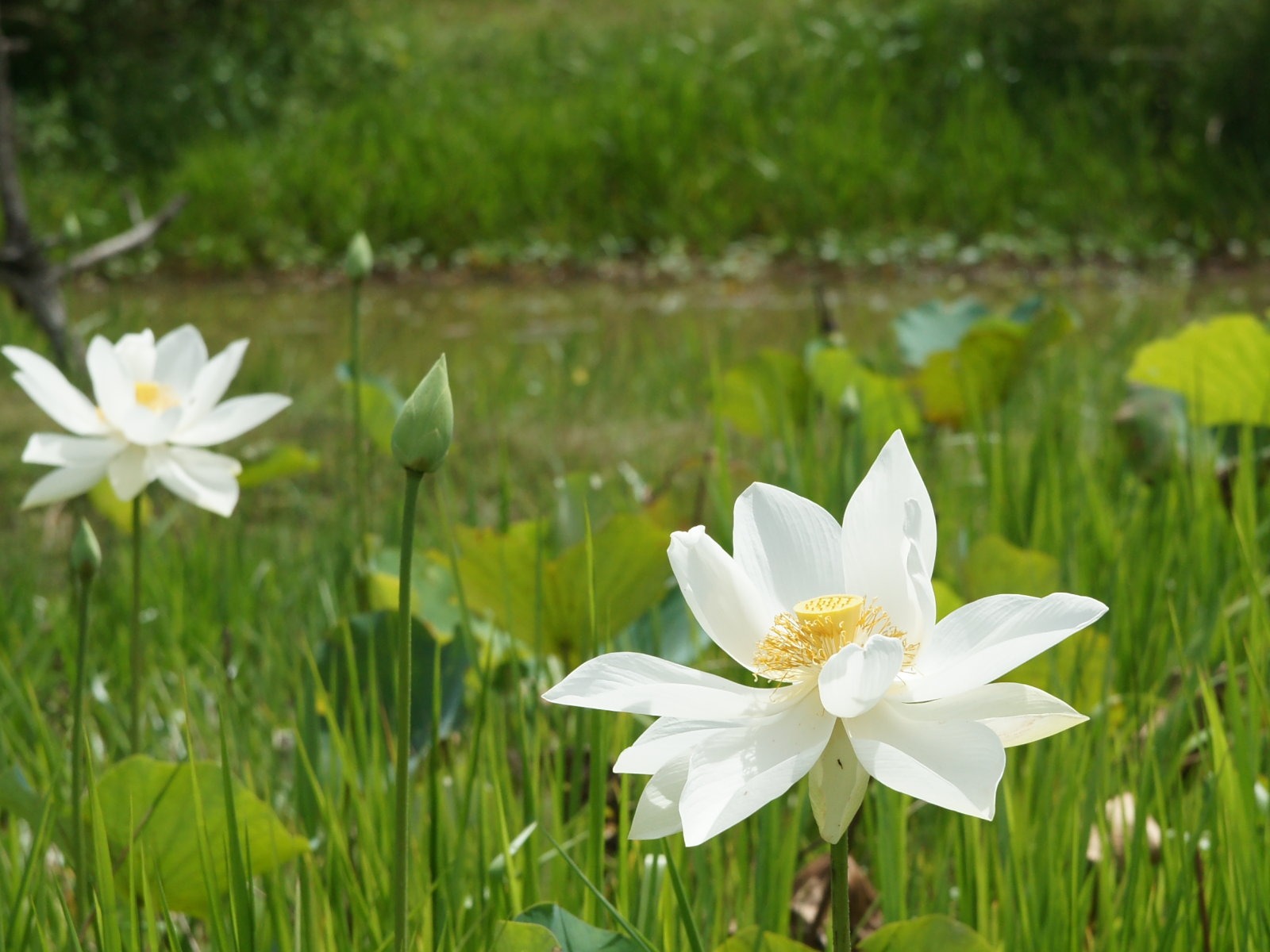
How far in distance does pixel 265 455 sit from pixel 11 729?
1.60ft

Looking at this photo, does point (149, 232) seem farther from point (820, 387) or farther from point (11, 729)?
point (11, 729)

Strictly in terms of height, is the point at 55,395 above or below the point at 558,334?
below

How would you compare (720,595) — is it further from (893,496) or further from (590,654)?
(590,654)

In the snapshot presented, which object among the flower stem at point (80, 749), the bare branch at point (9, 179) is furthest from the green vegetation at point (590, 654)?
the bare branch at point (9, 179)

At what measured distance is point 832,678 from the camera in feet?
1.42

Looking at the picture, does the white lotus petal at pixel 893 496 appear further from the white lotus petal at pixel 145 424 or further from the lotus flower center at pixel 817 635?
the white lotus petal at pixel 145 424

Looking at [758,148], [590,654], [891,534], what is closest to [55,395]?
[590,654]

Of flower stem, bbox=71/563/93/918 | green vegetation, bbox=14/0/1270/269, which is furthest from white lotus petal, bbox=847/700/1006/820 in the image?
green vegetation, bbox=14/0/1270/269

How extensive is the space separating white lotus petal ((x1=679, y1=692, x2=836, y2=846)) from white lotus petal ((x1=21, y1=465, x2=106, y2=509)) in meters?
0.64

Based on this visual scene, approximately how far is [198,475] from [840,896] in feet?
2.24

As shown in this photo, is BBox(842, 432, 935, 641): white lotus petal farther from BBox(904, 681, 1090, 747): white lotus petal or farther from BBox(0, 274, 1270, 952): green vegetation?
BBox(0, 274, 1270, 952): green vegetation

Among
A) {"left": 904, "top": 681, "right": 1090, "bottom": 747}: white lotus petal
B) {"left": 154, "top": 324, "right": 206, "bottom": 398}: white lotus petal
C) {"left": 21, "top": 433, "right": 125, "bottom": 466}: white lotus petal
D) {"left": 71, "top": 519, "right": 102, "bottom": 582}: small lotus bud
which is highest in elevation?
{"left": 154, "top": 324, "right": 206, "bottom": 398}: white lotus petal

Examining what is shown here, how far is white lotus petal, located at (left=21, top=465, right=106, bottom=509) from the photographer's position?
3.11 ft

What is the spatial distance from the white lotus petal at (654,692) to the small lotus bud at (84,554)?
0.34 m
